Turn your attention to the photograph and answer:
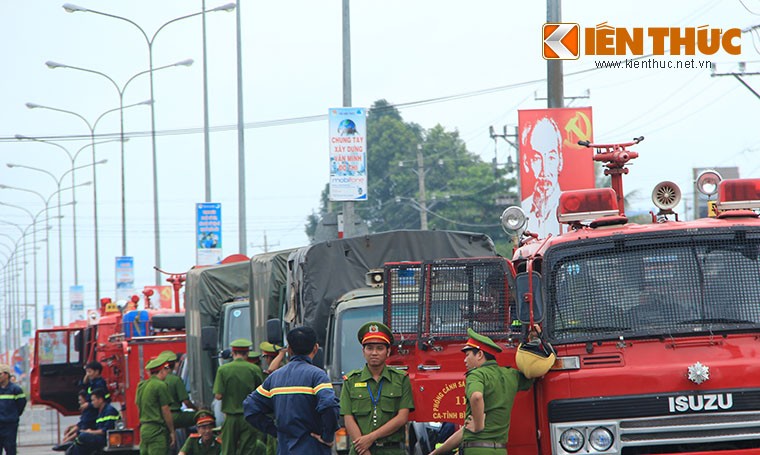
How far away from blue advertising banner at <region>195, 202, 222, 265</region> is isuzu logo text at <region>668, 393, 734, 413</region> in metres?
23.0

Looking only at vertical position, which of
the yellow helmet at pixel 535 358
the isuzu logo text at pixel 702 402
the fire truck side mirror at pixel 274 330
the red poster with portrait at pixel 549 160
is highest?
the red poster with portrait at pixel 549 160

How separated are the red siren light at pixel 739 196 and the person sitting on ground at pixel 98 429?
11030 millimetres

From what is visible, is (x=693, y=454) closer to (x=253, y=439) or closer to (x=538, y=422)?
(x=538, y=422)

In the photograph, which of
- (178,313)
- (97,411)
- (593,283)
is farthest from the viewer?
(178,313)

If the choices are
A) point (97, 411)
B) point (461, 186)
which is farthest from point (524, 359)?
point (461, 186)

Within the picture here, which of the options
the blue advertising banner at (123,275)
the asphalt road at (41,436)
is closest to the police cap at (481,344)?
the asphalt road at (41,436)

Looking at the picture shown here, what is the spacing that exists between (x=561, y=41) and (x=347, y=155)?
6180mm

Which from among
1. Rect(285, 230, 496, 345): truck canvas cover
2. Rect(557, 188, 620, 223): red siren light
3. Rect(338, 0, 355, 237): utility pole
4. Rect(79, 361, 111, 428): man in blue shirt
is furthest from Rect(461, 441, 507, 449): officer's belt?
Rect(338, 0, 355, 237): utility pole

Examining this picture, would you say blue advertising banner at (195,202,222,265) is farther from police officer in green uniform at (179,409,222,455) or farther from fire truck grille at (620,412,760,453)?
fire truck grille at (620,412,760,453)

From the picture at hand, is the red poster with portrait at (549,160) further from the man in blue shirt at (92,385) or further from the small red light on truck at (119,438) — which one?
the man in blue shirt at (92,385)

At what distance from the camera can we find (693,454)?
25.1 feet

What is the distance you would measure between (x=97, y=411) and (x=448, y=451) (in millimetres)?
10223

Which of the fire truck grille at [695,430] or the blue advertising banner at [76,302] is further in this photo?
the blue advertising banner at [76,302]

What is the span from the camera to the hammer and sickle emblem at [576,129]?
51.1 ft
